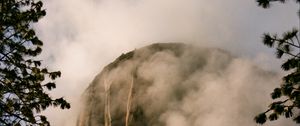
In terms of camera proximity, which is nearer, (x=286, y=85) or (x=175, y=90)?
(x=286, y=85)

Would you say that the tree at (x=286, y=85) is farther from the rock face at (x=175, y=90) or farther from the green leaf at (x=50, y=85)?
the rock face at (x=175, y=90)

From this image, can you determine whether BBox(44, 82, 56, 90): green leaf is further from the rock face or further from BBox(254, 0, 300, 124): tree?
the rock face

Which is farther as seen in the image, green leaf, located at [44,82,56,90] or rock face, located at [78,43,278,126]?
rock face, located at [78,43,278,126]

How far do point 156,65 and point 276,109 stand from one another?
59.2 m

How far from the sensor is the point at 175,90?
68.1 m

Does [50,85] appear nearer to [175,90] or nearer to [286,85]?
[286,85]

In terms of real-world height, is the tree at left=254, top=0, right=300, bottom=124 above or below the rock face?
below

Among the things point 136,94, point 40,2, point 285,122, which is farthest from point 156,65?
point 40,2

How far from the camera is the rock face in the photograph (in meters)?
65.2

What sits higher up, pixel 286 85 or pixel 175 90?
pixel 175 90

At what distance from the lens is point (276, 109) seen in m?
12.1

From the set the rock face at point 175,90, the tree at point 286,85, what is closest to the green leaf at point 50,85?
the tree at point 286,85

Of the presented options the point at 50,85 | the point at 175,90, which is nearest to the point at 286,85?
the point at 50,85

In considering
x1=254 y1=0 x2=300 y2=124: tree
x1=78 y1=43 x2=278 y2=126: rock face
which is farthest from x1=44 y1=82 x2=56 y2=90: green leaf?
x1=78 y1=43 x2=278 y2=126: rock face
